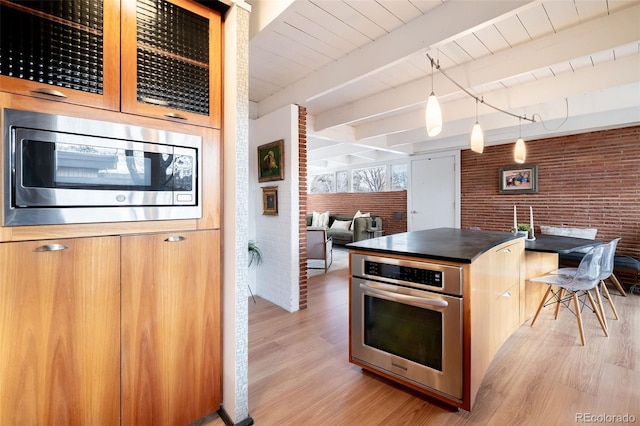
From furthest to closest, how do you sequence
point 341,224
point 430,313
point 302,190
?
point 341,224, point 302,190, point 430,313

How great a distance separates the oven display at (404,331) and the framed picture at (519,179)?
14.7ft

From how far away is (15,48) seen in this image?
1001mm

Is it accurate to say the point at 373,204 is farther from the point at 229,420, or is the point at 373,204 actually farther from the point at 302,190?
the point at 229,420

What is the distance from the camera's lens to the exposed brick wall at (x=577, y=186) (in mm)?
4070

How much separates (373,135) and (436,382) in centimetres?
371

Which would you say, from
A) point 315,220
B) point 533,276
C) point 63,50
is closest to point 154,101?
point 63,50

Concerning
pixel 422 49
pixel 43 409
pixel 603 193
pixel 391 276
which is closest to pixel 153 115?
pixel 43 409

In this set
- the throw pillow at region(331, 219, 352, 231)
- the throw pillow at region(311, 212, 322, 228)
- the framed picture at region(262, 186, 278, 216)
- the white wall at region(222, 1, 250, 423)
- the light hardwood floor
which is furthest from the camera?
the throw pillow at region(311, 212, 322, 228)

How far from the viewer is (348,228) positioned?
7.46 meters

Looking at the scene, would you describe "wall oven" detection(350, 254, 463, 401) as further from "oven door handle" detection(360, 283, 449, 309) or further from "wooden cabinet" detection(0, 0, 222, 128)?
"wooden cabinet" detection(0, 0, 222, 128)

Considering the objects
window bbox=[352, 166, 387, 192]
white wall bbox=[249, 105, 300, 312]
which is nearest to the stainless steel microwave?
white wall bbox=[249, 105, 300, 312]

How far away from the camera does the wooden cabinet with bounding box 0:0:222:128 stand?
40.2 inches

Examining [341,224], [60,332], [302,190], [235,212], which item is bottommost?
[60,332]

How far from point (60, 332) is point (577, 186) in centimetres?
602
